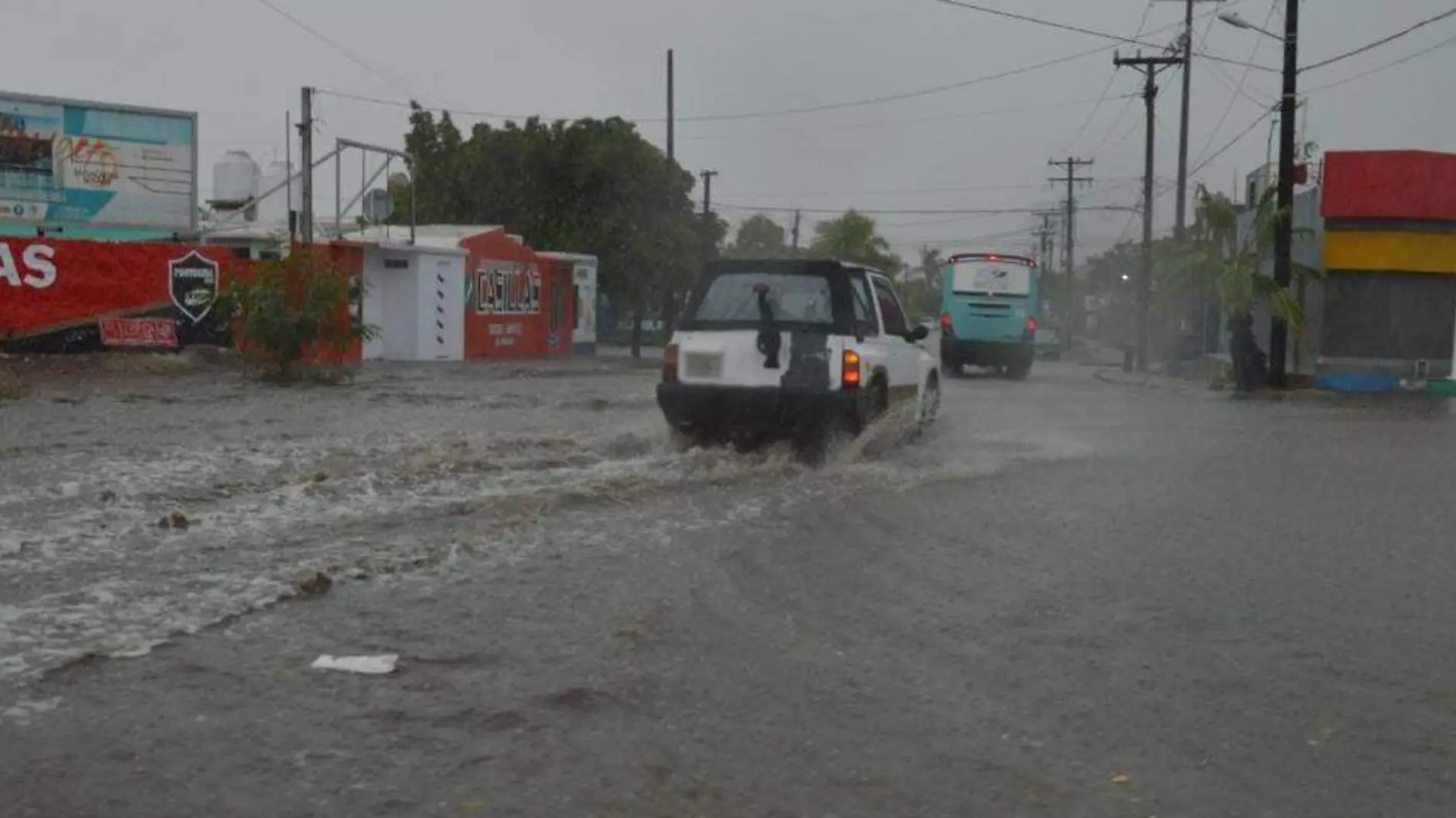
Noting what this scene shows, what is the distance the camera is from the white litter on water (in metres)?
6.25

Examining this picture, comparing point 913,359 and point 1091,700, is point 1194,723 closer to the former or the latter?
point 1091,700

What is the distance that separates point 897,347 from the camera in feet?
49.6

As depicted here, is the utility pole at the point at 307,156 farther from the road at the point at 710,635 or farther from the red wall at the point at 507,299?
the road at the point at 710,635

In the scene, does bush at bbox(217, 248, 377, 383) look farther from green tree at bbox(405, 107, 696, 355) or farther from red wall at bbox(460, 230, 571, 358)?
green tree at bbox(405, 107, 696, 355)

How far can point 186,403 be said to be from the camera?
62.1ft

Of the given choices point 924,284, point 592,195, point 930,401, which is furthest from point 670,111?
point 924,284

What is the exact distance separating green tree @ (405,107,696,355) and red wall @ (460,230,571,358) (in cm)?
512

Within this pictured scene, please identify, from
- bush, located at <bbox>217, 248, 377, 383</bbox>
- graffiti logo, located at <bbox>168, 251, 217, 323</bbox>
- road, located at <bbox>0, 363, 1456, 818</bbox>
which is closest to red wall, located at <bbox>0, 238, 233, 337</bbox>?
graffiti logo, located at <bbox>168, 251, 217, 323</bbox>

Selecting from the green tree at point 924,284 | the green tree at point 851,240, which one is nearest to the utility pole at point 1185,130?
the green tree at point 851,240

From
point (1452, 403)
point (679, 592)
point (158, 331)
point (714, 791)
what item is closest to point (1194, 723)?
point (714, 791)

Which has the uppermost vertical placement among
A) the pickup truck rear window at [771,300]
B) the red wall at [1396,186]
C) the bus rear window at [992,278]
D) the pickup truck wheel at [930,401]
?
the red wall at [1396,186]

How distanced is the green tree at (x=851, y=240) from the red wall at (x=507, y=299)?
46000mm

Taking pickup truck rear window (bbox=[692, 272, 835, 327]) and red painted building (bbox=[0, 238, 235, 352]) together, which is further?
red painted building (bbox=[0, 238, 235, 352])

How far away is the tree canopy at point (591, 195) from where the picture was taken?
45969 mm
